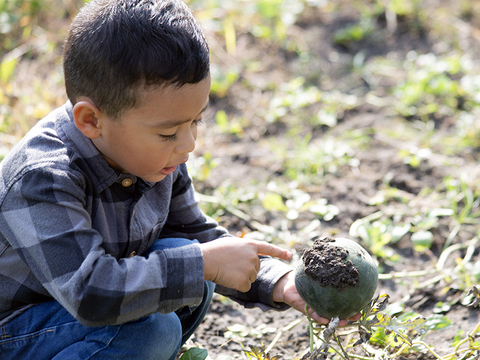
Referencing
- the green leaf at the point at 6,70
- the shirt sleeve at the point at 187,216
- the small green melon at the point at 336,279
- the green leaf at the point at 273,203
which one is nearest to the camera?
the small green melon at the point at 336,279

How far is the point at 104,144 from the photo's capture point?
1.68 meters

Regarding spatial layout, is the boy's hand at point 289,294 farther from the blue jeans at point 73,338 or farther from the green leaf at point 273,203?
the green leaf at point 273,203

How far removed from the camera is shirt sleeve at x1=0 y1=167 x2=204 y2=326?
1.45 metres

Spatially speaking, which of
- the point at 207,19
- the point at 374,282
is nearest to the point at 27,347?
the point at 374,282

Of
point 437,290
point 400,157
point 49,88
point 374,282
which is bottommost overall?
point 437,290

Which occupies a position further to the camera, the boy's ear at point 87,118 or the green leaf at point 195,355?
the green leaf at point 195,355

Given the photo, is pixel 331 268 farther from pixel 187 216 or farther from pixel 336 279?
pixel 187 216

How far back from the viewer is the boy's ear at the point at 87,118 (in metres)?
1.60

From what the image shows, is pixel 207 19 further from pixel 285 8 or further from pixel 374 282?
pixel 374 282

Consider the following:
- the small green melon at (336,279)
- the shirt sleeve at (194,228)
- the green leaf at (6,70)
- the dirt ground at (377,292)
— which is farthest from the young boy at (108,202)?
the green leaf at (6,70)

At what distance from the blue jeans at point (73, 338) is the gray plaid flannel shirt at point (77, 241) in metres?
0.06

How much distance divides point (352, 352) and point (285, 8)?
13.1 feet

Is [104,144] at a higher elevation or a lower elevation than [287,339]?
higher

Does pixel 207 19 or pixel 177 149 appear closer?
pixel 177 149
